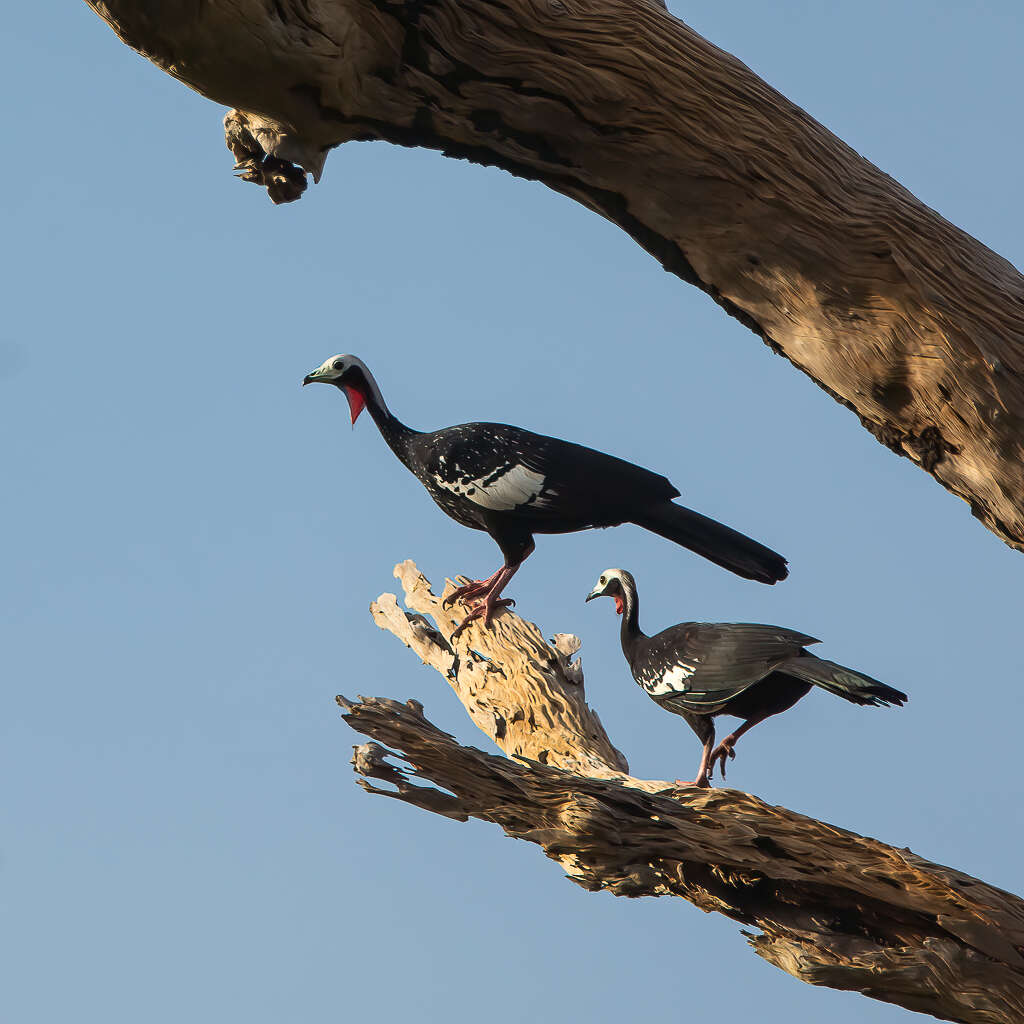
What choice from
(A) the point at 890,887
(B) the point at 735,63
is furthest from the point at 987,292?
(A) the point at 890,887

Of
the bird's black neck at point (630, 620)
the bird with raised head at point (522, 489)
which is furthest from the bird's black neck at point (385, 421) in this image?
the bird's black neck at point (630, 620)

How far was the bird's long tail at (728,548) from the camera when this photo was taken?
3.81 meters

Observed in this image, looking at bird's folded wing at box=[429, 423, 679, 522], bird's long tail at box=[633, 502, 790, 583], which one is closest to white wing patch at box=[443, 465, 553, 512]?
bird's folded wing at box=[429, 423, 679, 522]

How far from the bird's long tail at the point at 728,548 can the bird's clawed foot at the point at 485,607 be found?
40.1 inches

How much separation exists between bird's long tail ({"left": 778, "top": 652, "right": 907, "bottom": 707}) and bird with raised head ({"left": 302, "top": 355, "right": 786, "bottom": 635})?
0.29m

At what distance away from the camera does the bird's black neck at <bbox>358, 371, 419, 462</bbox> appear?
15.7 feet

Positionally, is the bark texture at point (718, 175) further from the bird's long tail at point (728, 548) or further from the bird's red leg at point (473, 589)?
the bird's red leg at point (473, 589)

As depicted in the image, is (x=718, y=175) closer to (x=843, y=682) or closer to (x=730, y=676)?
(x=843, y=682)

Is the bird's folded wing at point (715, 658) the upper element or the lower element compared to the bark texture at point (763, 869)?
upper

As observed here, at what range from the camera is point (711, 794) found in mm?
3664

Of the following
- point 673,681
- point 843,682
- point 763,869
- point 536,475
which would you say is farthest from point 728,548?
point 763,869

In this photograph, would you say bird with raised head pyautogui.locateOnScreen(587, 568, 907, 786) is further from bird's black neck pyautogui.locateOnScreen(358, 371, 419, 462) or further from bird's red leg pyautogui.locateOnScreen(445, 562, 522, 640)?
bird's black neck pyautogui.locateOnScreen(358, 371, 419, 462)

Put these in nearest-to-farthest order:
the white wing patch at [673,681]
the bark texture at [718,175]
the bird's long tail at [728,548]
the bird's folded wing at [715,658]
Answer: the bark texture at [718,175] → the bird's long tail at [728,548] → the bird's folded wing at [715,658] → the white wing patch at [673,681]

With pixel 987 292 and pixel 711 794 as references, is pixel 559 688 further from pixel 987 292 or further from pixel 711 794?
pixel 987 292
